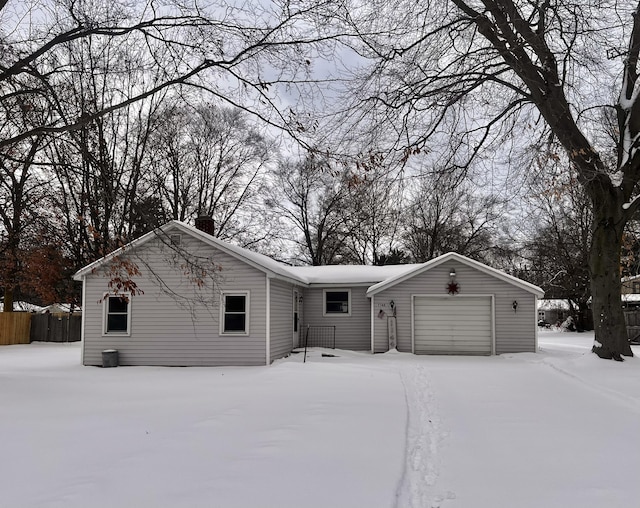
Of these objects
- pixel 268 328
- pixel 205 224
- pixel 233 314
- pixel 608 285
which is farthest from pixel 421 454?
pixel 205 224

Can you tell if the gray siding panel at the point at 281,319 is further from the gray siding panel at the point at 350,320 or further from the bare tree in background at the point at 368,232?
the bare tree in background at the point at 368,232

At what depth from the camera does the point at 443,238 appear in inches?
1464

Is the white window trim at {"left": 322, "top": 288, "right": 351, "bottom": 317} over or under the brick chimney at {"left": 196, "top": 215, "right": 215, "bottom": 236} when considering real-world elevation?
under

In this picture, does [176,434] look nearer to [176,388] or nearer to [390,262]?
[176,388]

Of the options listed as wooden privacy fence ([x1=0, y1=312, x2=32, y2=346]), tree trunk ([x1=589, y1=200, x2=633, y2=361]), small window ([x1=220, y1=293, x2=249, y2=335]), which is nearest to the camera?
tree trunk ([x1=589, y1=200, x2=633, y2=361])

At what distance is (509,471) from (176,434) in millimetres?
3762

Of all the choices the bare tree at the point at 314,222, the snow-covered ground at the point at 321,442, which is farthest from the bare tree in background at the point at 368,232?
the snow-covered ground at the point at 321,442

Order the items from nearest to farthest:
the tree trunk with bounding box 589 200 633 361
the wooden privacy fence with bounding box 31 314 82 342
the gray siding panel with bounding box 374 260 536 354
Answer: the tree trunk with bounding box 589 200 633 361, the gray siding panel with bounding box 374 260 536 354, the wooden privacy fence with bounding box 31 314 82 342

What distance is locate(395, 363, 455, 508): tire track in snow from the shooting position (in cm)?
433

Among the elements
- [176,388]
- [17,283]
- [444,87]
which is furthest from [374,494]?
[17,283]

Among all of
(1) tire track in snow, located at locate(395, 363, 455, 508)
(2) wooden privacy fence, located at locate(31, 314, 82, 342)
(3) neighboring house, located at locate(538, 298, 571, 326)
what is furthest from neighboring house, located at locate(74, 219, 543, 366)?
(3) neighboring house, located at locate(538, 298, 571, 326)

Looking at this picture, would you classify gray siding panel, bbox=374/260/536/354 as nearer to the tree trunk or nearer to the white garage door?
the white garage door

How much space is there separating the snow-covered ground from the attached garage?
6024mm

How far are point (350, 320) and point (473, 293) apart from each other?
15.1 ft
